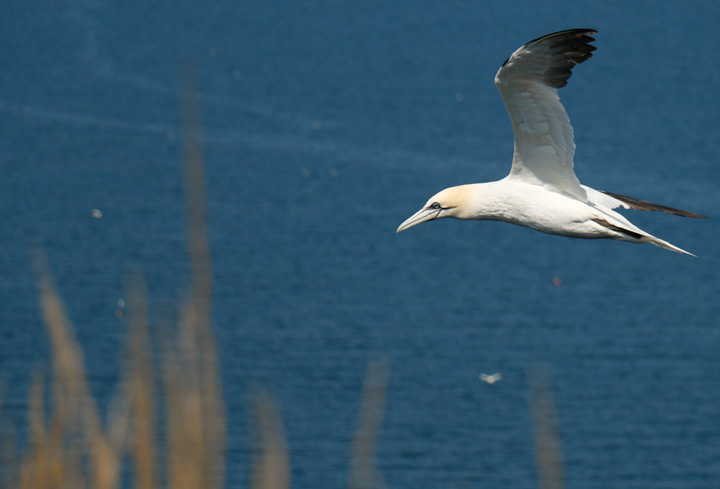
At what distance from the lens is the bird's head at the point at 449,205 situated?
795cm

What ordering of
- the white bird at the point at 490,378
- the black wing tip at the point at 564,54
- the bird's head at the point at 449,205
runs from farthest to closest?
the white bird at the point at 490,378 < the bird's head at the point at 449,205 < the black wing tip at the point at 564,54

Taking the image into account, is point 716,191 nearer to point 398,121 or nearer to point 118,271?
point 398,121

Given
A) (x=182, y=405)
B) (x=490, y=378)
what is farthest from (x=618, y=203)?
(x=490, y=378)

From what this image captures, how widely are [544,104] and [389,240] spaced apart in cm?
2724

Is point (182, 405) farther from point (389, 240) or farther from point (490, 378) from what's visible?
point (389, 240)

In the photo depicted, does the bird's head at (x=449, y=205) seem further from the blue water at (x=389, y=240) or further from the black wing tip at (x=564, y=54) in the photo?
the blue water at (x=389, y=240)

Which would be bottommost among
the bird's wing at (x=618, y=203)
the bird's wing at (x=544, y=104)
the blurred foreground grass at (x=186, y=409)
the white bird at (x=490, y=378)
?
the blurred foreground grass at (x=186, y=409)

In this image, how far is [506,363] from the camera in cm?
2762

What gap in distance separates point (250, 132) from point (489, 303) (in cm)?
1645

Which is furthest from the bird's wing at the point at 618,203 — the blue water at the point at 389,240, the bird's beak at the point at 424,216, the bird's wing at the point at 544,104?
the blue water at the point at 389,240

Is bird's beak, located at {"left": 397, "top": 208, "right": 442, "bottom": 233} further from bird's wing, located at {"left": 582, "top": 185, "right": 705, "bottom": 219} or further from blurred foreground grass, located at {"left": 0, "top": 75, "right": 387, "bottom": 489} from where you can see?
blurred foreground grass, located at {"left": 0, "top": 75, "right": 387, "bottom": 489}

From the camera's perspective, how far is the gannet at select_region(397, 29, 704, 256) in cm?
746

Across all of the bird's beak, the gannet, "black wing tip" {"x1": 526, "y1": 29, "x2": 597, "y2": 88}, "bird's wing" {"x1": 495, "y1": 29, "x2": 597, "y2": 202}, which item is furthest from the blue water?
"black wing tip" {"x1": 526, "y1": 29, "x2": 597, "y2": 88}

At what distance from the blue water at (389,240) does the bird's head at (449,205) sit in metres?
7.76
